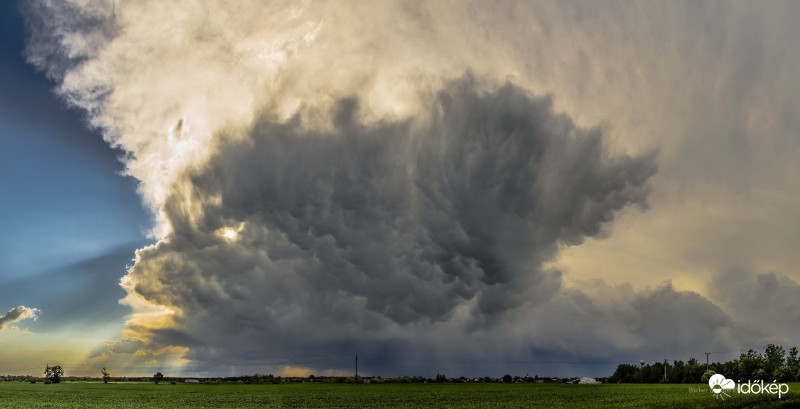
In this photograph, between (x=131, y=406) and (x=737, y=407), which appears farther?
(x=131, y=406)

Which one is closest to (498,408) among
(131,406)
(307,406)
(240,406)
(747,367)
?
(307,406)

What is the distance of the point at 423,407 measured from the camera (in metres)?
67.1

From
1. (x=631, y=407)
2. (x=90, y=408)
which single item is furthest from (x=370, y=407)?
(x=90, y=408)

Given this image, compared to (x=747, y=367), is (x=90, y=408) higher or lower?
higher

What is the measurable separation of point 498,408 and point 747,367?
162532mm

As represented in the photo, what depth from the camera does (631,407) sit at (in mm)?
64000

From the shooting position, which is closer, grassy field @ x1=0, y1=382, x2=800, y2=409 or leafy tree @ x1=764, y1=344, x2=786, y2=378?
grassy field @ x1=0, y1=382, x2=800, y2=409

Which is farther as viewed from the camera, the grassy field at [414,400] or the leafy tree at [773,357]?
the leafy tree at [773,357]

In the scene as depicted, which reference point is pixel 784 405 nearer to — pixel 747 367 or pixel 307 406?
pixel 307 406

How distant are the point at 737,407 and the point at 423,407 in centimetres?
4047

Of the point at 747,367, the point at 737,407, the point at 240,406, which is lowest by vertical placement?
the point at 747,367

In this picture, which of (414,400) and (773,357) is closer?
(414,400)

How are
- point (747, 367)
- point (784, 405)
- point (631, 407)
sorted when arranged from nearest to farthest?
point (784, 405), point (631, 407), point (747, 367)

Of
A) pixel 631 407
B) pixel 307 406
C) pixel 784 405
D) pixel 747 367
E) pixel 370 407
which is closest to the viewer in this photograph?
pixel 784 405
